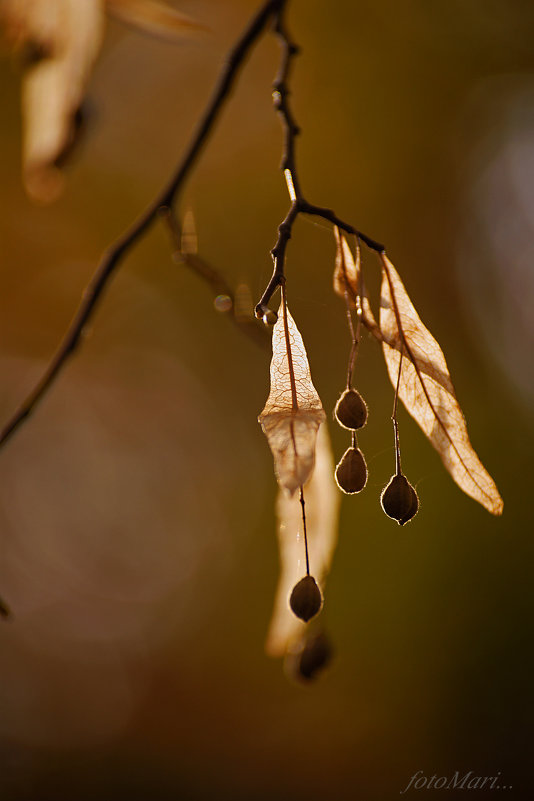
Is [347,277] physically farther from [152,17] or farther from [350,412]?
[152,17]

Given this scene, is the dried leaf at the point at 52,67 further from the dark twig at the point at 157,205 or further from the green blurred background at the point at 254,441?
the green blurred background at the point at 254,441

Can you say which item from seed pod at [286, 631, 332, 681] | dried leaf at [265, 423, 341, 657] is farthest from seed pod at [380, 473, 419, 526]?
seed pod at [286, 631, 332, 681]

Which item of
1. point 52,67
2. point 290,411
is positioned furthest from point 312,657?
point 52,67

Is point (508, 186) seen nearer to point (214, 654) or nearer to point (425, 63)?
point (425, 63)

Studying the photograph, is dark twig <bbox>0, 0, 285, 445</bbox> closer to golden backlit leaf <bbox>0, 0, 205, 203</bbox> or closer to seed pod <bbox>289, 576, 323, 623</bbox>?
golden backlit leaf <bbox>0, 0, 205, 203</bbox>

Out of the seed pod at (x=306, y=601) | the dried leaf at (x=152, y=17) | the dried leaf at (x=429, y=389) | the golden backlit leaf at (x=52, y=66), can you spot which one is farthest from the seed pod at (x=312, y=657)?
the dried leaf at (x=152, y=17)

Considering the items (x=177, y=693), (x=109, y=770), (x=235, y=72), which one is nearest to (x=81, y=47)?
(x=235, y=72)
